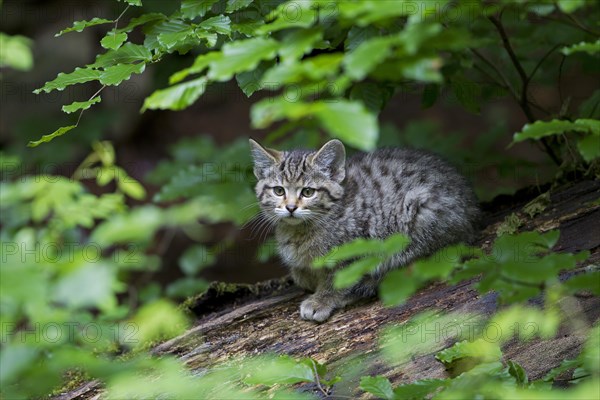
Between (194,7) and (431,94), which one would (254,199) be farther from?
(194,7)

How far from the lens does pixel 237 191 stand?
5734mm

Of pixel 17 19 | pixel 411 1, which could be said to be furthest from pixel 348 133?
pixel 17 19

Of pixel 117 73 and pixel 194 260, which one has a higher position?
pixel 117 73

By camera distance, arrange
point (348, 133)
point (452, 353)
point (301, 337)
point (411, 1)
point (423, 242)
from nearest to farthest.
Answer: point (348, 133) < point (411, 1) < point (452, 353) < point (301, 337) < point (423, 242)

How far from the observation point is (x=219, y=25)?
3.51m

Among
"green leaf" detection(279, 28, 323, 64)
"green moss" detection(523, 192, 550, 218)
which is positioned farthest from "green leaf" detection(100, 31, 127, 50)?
"green moss" detection(523, 192, 550, 218)

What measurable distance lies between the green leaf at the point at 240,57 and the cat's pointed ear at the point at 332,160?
2471mm

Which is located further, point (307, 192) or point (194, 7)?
point (307, 192)

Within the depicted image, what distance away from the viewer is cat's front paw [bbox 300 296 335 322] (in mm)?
4535

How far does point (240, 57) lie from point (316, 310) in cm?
253

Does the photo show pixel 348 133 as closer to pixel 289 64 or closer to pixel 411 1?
pixel 289 64

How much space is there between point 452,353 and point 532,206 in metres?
1.96

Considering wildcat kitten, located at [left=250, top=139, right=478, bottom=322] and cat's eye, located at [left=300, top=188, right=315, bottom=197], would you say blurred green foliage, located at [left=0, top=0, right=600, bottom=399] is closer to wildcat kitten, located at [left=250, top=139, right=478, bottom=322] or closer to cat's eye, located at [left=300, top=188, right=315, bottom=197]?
wildcat kitten, located at [left=250, top=139, right=478, bottom=322]

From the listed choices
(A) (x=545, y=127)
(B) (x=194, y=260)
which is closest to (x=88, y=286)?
(A) (x=545, y=127)
